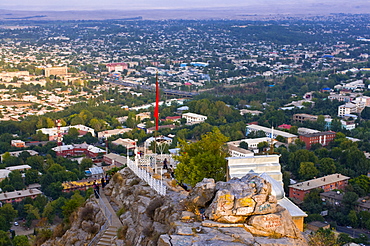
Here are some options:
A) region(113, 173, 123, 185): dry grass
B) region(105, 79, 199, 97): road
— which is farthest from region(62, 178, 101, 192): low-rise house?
region(105, 79, 199, 97): road

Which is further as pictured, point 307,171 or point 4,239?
point 307,171

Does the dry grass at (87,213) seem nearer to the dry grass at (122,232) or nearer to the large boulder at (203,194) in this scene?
the dry grass at (122,232)

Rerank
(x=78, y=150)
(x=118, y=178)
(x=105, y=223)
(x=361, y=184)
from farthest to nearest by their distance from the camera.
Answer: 1. (x=78, y=150)
2. (x=361, y=184)
3. (x=118, y=178)
4. (x=105, y=223)

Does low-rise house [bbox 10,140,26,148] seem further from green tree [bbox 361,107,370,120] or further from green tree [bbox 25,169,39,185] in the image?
→ green tree [bbox 361,107,370,120]

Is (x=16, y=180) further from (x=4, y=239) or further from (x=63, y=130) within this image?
(x=63, y=130)

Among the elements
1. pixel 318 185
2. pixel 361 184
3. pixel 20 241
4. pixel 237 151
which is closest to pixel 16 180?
pixel 20 241

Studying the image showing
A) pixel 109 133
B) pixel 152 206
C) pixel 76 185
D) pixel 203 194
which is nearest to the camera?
pixel 203 194
